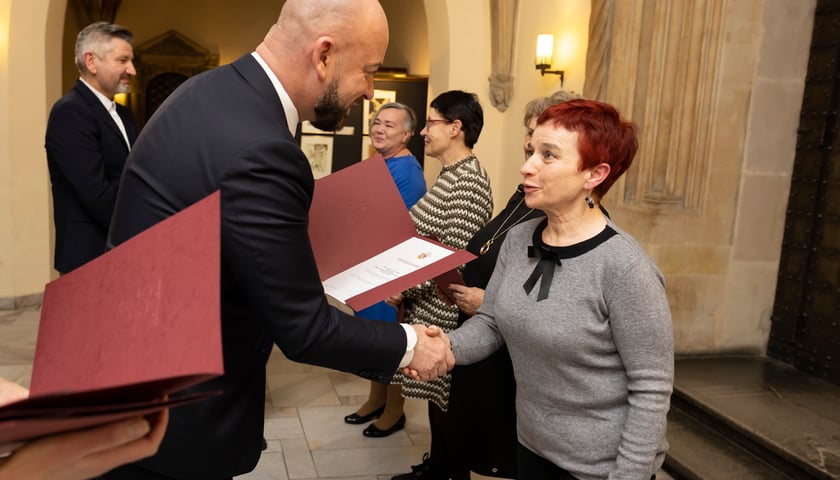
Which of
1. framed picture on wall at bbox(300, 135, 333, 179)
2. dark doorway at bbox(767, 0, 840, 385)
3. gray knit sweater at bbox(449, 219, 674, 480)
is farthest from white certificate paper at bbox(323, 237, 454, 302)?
framed picture on wall at bbox(300, 135, 333, 179)

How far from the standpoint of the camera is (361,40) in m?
1.67

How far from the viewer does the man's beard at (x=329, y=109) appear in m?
1.69

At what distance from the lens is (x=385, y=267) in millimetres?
2012

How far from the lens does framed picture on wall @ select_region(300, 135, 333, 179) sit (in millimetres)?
7992

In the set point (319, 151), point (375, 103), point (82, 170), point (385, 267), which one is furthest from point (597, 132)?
point (375, 103)

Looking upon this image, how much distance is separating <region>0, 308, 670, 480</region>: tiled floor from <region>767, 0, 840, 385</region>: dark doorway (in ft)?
5.04

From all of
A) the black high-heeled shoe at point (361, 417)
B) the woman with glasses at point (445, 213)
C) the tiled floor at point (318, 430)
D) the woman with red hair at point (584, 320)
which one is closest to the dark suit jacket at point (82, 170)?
the tiled floor at point (318, 430)

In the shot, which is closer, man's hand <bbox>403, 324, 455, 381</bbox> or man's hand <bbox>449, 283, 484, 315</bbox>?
man's hand <bbox>403, 324, 455, 381</bbox>

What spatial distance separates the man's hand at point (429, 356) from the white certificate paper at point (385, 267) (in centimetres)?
18

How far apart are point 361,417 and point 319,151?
466cm

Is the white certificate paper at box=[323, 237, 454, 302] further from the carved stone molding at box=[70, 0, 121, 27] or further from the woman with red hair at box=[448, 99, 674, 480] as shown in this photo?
the carved stone molding at box=[70, 0, 121, 27]

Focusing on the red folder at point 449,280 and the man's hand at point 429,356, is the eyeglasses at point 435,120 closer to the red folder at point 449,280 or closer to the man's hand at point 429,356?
the red folder at point 449,280

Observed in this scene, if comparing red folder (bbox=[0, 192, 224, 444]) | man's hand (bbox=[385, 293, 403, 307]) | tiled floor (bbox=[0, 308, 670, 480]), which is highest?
red folder (bbox=[0, 192, 224, 444])

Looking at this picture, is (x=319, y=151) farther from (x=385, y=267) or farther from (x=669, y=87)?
(x=385, y=267)
